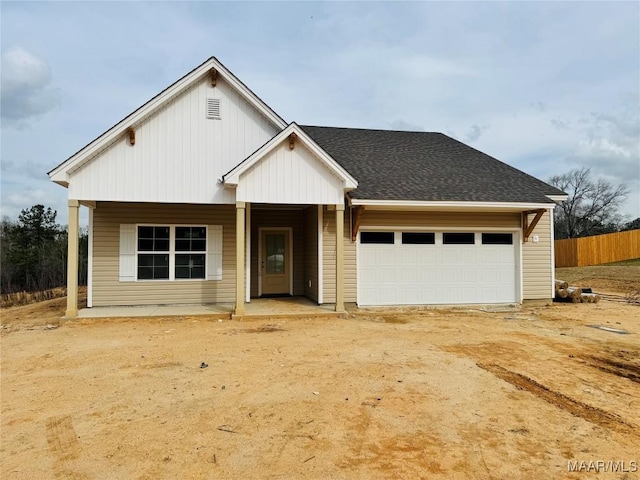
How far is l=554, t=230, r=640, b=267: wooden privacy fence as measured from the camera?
2695 centimetres

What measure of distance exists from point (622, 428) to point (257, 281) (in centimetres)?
1014

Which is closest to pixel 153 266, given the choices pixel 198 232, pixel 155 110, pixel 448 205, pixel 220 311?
pixel 198 232

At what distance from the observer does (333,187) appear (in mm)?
9969

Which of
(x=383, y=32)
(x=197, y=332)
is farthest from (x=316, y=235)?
(x=383, y=32)

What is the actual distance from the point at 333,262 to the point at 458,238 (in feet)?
12.0

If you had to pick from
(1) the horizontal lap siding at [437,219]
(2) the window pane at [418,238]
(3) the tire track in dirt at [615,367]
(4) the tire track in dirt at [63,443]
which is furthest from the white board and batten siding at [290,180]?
(4) the tire track in dirt at [63,443]

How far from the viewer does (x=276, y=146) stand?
9.56 meters

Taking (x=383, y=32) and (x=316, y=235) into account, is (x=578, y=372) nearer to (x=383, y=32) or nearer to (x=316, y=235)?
(x=316, y=235)

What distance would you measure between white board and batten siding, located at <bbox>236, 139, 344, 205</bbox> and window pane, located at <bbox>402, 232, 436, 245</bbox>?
8.10ft

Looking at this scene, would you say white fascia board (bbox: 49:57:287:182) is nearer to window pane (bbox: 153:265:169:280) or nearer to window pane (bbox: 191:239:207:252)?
window pane (bbox: 153:265:169:280)

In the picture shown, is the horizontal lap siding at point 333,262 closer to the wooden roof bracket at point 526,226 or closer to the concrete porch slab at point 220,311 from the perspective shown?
the concrete porch slab at point 220,311

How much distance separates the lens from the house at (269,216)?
968 centimetres

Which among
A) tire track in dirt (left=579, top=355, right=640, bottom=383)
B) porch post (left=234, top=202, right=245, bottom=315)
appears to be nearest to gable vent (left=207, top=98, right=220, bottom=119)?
porch post (left=234, top=202, right=245, bottom=315)

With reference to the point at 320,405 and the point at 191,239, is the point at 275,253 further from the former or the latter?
the point at 320,405
